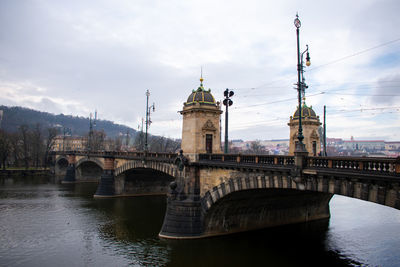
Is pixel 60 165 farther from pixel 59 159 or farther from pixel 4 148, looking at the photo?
pixel 4 148

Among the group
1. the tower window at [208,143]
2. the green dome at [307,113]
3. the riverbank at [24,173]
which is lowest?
the riverbank at [24,173]

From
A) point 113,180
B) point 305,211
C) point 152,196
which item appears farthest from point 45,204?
point 305,211

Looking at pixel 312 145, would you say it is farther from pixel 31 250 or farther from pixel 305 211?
pixel 31 250

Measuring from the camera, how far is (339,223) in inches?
1160

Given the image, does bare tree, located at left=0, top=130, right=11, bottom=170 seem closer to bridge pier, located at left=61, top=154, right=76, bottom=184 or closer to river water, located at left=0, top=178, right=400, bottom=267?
bridge pier, located at left=61, top=154, right=76, bottom=184

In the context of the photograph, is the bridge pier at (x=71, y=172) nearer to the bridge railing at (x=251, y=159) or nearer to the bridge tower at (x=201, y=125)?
the bridge tower at (x=201, y=125)

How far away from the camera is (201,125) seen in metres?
25.8

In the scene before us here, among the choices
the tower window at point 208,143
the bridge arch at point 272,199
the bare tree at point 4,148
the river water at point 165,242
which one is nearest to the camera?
the bridge arch at point 272,199

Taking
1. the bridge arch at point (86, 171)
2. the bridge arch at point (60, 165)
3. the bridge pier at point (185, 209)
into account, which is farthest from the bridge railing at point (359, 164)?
the bridge arch at point (60, 165)

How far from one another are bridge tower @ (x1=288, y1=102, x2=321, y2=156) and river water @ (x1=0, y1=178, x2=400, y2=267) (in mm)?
7657

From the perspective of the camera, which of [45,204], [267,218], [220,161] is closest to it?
[220,161]

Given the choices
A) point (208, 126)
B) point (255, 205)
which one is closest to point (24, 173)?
point (208, 126)

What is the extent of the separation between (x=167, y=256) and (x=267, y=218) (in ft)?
36.8

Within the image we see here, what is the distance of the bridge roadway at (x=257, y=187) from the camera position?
42.5ft
